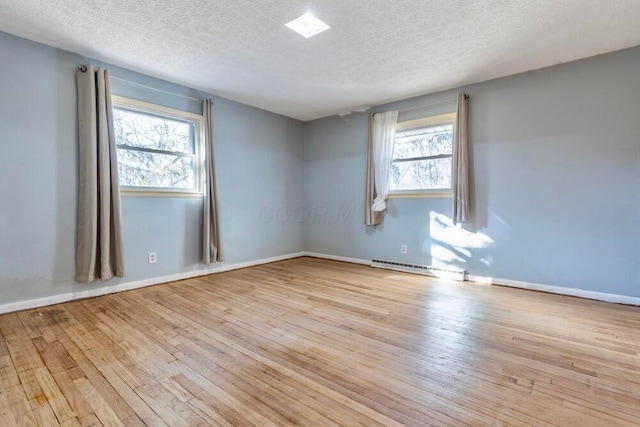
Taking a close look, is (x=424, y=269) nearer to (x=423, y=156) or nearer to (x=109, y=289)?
(x=423, y=156)

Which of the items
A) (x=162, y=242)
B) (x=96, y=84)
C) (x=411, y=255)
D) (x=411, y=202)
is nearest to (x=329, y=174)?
(x=411, y=202)

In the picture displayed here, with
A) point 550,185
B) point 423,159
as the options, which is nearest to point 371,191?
point 423,159

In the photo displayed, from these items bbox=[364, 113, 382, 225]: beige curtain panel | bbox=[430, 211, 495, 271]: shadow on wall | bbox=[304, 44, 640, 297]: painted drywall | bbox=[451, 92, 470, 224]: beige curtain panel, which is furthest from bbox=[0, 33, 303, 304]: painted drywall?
bbox=[451, 92, 470, 224]: beige curtain panel

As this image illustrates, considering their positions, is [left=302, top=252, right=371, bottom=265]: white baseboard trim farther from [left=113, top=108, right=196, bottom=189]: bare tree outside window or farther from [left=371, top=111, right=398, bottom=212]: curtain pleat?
[left=113, top=108, right=196, bottom=189]: bare tree outside window

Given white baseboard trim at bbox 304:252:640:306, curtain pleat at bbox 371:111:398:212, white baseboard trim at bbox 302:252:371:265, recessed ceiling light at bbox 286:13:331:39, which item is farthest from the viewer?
white baseboard trim at bbox 302:252:371:265

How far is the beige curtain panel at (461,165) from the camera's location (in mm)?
3666

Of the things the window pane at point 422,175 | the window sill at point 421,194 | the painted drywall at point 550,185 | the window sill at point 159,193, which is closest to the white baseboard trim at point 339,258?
the painted drywall at point 550,185

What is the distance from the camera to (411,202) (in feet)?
14.0

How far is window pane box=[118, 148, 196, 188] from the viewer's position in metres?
3.37

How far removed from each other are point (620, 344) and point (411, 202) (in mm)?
2606

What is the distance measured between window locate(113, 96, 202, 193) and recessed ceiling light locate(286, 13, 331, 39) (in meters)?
2.06

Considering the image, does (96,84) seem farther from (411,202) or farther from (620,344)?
(620,344)

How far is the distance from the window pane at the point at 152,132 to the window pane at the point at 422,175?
3011 millimetres

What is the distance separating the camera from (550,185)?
10.6 ft
